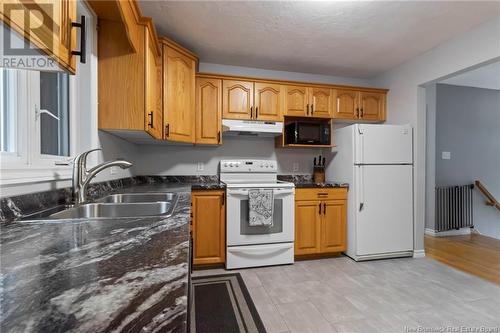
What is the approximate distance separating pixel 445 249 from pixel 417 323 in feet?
6.74

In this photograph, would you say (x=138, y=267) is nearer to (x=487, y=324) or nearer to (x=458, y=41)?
(x=487, y=324)

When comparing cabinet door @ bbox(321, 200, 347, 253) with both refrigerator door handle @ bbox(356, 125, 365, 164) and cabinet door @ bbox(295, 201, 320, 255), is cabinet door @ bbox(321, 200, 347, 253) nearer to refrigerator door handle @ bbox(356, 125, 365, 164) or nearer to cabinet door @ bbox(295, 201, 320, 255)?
cabinet door @ bbox(295, 201, 320, 255)

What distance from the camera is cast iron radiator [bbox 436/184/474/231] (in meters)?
3.75

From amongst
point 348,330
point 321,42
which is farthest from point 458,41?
point 348,330

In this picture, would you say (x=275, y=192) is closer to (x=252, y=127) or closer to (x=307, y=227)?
(x=307, y=227)

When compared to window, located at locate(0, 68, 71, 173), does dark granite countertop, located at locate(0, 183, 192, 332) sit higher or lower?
lower

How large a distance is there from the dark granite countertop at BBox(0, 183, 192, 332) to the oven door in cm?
162

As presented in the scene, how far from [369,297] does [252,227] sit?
3.79 feet

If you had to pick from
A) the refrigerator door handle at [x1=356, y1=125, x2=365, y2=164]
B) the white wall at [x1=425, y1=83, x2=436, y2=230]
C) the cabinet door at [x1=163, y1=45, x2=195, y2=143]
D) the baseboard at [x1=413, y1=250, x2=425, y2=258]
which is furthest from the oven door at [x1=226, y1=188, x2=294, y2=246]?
the white wall at [x1=425, y1=83, x2=436, y2=230]

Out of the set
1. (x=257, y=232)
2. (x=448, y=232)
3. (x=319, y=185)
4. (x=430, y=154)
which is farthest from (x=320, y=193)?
(x=448, y=232)

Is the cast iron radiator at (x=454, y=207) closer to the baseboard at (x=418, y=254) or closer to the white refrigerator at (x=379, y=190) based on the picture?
the baseboard at (x=418, y=254)

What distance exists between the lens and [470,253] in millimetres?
2896

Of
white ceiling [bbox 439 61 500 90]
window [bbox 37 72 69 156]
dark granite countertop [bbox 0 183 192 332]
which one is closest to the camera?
dark granite countertop [bbox 0 183 192 332]

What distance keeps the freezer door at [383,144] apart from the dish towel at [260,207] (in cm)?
110
